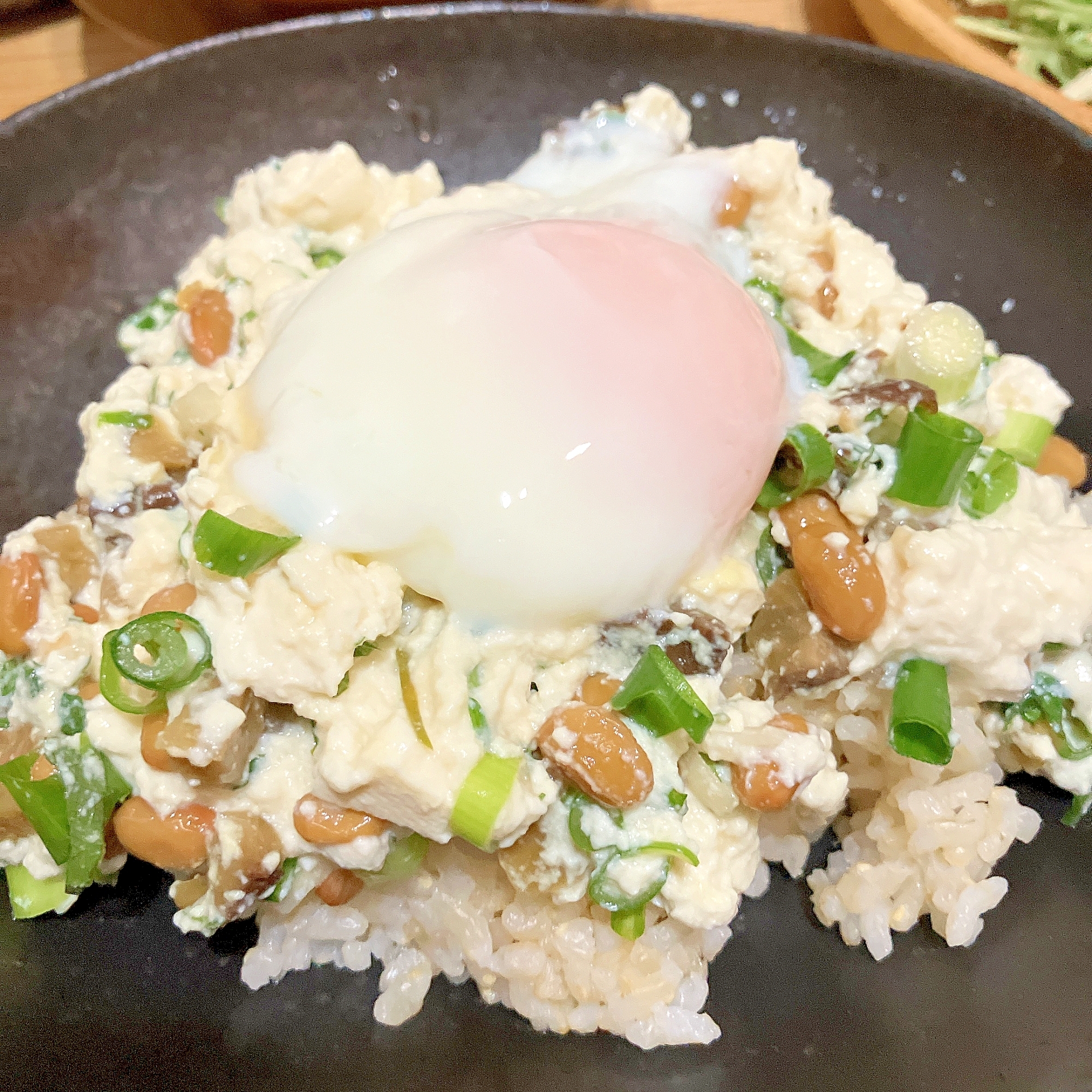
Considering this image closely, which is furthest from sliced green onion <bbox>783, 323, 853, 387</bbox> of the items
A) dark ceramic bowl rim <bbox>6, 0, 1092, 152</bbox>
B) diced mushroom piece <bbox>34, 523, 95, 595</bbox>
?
diced mushroom piece <bbox>34, 523, 95, 595</bbox>

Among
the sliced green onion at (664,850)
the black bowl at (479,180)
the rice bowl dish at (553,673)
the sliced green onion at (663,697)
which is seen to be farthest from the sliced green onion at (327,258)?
the sliced green onion at (664,850)

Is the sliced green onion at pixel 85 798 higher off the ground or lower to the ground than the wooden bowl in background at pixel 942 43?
lower

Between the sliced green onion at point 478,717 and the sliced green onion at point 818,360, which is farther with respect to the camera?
the sliced green onion at point 818,360

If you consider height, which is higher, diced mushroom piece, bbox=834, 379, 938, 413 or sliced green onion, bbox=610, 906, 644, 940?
diced mushroom piece, bbox=834, 379, 938, 413

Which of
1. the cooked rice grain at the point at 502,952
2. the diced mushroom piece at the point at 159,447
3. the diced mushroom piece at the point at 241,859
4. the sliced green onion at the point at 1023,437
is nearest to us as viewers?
the diced mushroom piece at the point at 241,859

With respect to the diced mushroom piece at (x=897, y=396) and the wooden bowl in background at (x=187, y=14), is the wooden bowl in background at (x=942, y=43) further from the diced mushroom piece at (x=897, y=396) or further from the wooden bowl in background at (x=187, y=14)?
the wooden bowl in background at (x=187, y=14)

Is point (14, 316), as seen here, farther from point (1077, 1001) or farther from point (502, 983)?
point (1077, 1001)

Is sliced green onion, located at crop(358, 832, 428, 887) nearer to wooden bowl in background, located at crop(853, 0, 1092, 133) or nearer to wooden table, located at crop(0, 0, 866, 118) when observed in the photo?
wooden bowl in background, located at crop(853, 0, 1092, 133)
